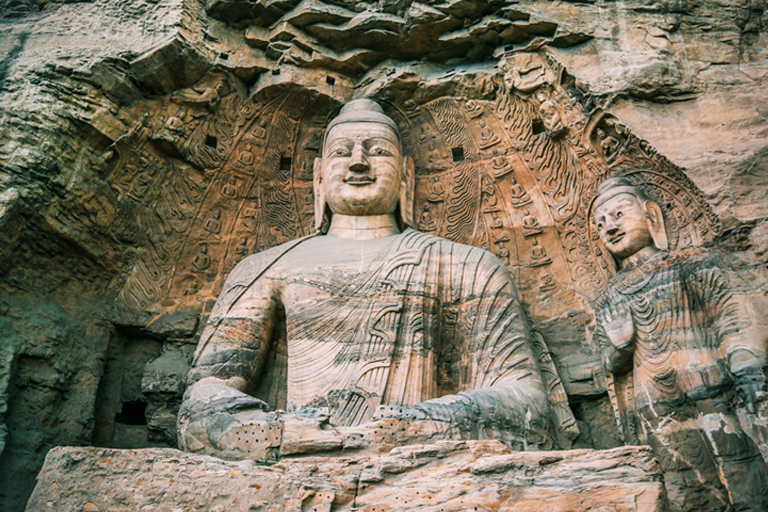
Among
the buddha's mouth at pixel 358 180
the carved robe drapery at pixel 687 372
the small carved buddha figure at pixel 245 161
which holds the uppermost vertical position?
the small carved buddha figure at pixel 245 161

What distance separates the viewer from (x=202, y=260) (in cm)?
692

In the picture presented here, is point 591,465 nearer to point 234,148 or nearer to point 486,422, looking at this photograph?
point 486,422

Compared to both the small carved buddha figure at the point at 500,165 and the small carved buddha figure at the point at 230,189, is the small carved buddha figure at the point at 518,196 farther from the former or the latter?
the small carved buddha figure at the point at 230,189

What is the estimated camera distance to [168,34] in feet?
21.3

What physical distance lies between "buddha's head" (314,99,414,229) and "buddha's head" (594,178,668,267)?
1.72 metres

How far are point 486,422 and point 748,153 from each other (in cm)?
284

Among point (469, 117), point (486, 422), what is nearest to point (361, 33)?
point (469, 117)

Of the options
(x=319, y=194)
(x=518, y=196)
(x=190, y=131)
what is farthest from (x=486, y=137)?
(x=190, y=131)

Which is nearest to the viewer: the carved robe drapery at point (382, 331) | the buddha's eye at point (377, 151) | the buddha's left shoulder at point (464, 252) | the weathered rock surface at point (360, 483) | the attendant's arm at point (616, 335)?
the weathered rock surface at point (360, 483)

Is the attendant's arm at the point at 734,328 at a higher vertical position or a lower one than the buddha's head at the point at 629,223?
lower

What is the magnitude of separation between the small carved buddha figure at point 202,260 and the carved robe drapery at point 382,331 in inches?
29.9

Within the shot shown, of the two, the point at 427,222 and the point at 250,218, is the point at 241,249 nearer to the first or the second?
the point at 250,218

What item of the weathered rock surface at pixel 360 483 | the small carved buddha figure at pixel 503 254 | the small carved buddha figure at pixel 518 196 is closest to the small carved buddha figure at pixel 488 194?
the small carved buddha figure at pixel 518 196

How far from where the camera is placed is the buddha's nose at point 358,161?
253 inches
